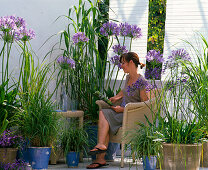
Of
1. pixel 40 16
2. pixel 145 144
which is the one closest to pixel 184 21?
pixel 40 16

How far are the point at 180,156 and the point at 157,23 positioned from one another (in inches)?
186

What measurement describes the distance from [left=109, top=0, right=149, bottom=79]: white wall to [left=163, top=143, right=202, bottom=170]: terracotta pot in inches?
111

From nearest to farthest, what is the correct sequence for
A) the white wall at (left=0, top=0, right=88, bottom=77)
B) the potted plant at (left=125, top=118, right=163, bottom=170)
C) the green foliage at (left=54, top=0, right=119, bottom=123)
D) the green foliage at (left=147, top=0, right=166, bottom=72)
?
the potted plant at (left=125, top=118, right=163, bottom=170)
the white wall at (left=0, top=0, right=88, bottom=77)
the green foliage at (left=54, top=0, right=119, bottom=123)
the green foliage at (left=147, top=0, right=166, bottom=72)

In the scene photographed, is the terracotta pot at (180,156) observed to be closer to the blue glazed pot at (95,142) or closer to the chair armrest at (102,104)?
the chair armrest at (102,104)

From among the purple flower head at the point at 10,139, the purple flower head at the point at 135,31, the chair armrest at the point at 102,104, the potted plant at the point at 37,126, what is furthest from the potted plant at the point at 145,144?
the purple flower head at the point at 135,31

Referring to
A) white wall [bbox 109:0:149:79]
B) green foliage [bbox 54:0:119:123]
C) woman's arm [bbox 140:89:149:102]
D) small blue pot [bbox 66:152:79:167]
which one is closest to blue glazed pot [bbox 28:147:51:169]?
small blue pot [bbox 66:152:79:167]

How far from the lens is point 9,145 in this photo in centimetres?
371

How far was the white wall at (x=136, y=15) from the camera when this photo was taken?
18.9ft

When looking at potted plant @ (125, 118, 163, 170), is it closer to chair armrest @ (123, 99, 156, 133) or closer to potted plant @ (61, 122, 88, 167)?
chair armrest @ (123, 99, 156, 133)

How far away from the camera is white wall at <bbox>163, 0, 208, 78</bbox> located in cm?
545

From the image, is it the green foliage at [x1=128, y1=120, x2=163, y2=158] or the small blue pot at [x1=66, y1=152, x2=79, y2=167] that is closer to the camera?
the green foliage at [x1=128, y1=120, x2=163, y2=158]

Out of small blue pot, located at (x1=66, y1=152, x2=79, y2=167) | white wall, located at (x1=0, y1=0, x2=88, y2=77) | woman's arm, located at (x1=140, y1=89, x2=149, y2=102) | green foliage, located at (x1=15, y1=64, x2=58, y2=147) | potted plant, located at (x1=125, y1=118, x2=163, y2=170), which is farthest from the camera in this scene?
woman's arm, located at (x1=140, y1=89, x2=149, y2=102)

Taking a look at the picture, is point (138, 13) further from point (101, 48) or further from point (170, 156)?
point (170, 156)

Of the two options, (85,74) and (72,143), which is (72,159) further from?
(85,74)
